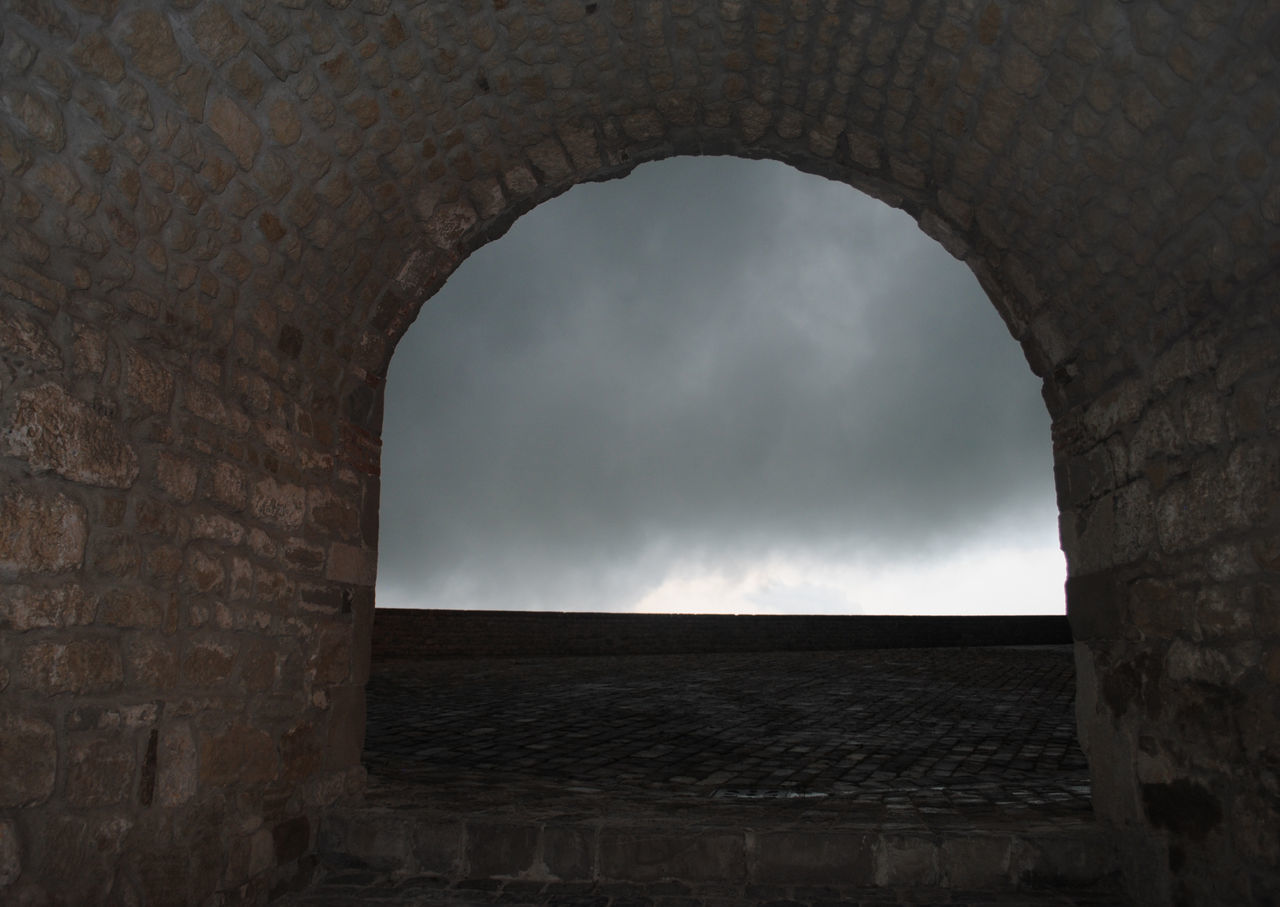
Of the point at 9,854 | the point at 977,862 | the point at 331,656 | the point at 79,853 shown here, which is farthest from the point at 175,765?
the point at 977,862

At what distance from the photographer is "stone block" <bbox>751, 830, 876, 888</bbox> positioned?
418cm

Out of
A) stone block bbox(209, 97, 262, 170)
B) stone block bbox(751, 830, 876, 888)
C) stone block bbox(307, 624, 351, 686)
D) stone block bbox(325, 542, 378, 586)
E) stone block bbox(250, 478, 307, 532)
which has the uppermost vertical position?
stone block bbox(209, 97, 262, 170)

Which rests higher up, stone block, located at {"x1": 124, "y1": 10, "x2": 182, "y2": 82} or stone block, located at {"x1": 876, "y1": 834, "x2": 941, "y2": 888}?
stone block, located at {"x1": 124, "y1": 10, "x2": 182, "y2": 82}

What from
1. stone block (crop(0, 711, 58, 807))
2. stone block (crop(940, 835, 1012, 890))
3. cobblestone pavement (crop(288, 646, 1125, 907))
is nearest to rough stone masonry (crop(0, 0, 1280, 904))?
stone block (crop(0, 711, 58, 807))

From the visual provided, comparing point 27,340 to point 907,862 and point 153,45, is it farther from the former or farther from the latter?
point 907,862

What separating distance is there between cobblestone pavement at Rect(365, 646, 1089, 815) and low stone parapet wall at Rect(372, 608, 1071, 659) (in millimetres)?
2565

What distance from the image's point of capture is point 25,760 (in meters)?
2.73

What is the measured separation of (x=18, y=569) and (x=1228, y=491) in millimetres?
4221

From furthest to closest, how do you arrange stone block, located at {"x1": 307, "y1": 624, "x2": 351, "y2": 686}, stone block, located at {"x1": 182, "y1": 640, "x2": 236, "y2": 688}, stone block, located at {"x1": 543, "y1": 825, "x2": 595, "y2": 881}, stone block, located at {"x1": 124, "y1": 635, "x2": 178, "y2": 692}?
1. stone block, located at {"x1": 307, "y1": 624, "x2": 351, "y2": 686}
2. stone block, located at {"x1": 543, "y1": 825, "x2": 595, "y2": 881}
3. stone block, located at {"x1": 182, "y1": 640, "x2": 236, "y2": 688}
4. stone block, located at {"x1": 124, "y1": 635, "x2": 178, "y2": 692}

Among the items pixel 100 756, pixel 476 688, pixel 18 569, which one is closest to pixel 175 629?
pixel 100 756

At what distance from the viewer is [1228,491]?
332 cm

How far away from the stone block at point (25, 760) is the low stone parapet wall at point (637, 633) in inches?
567

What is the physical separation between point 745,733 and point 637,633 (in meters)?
10.9

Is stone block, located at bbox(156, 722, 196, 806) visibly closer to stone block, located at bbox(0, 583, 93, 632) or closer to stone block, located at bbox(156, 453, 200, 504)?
stone block, located at bbox(0, 583, 93, 632)
